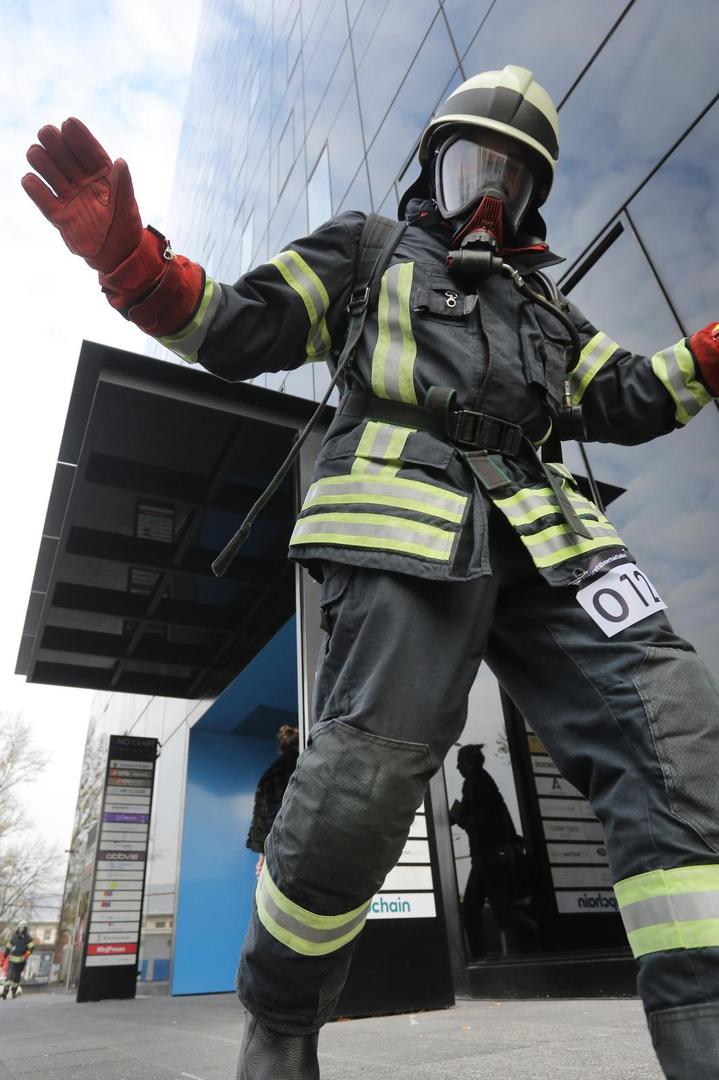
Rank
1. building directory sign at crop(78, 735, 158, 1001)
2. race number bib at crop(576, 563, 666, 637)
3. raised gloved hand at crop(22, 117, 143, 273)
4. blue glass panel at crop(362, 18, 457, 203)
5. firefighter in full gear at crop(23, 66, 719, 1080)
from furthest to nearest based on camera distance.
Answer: building directory sign at crop(78, 735, 158, 1001) → blue glass panel at crop(362, 18, 457, 203) → raised gloved hand at crop(22, 117, 143, 273) → race number bib at crop(576, 563, 666, 637) → firefighter in full gear at crop(23, 66, 719, 1080)

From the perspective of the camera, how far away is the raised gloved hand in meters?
1.41

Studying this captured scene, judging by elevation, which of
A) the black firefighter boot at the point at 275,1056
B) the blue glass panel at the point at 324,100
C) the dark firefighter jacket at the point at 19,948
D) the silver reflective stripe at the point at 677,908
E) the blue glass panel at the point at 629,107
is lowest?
the black firefighter boot at the point at 275,1056

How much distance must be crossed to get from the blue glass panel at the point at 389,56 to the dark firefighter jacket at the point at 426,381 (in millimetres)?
5367

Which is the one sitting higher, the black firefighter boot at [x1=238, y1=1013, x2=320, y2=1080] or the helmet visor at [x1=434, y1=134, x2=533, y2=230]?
the helmet visor at [x1=434, y1=134, x2=533, y2=230]

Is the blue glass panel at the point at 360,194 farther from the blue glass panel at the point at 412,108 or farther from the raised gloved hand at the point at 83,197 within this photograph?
the raised gloved hand at the point at 83,197

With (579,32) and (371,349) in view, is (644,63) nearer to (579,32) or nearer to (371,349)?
(579,32)

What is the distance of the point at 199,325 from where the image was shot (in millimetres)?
1470

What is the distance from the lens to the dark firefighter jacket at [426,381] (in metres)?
1.34

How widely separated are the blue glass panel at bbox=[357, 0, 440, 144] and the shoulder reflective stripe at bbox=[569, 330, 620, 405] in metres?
5.26

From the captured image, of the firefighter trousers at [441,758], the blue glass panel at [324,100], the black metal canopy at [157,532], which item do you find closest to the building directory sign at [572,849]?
the black metal canopy at [157,532]

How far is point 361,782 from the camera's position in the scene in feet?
3.85

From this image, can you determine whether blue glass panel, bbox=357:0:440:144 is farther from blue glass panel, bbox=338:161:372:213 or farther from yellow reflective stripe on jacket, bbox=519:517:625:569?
yellow reflective stripe on jacket, bbox=519:517:625:569

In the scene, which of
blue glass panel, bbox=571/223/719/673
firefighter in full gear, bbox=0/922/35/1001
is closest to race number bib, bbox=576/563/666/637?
blue glass panel, bbox=571/223/719/673

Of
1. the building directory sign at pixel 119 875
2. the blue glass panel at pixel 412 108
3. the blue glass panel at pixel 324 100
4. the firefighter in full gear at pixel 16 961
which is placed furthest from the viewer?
the firefighter in full gear at pixel 16 961
